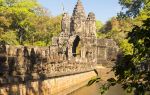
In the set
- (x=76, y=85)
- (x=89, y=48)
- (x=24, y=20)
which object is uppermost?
(x=24, y=20)

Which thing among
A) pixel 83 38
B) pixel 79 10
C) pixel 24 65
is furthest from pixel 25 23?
pixel 24 65

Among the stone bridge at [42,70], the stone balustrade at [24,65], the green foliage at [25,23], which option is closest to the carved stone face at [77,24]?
the stone bridge at [42,70]

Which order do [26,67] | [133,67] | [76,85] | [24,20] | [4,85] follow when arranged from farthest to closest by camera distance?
[24,20] < [76,85] < [26,67] < [4,85] < [133,67]

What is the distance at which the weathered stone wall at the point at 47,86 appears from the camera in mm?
14728

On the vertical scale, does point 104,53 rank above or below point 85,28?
below

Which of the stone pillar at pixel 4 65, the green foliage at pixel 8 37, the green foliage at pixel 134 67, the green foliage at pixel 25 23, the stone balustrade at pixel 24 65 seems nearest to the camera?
the green foliage at pixel 134 67

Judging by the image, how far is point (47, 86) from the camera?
19688 mm

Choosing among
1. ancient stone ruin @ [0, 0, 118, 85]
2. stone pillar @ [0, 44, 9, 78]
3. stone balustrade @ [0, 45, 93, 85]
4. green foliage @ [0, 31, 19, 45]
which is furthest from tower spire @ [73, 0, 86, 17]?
stone pillar @ [0, 44, 9, 78]

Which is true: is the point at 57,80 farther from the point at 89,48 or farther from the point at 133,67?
the point at 89,48

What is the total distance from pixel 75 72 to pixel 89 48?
19814 millimetres

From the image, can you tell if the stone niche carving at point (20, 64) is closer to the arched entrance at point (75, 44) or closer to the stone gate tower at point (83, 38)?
the stone gate tower at point (83, 38)

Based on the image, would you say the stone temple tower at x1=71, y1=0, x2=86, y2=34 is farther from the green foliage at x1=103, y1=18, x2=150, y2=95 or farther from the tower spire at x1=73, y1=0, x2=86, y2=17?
the green foliage at x1=103, y1=18, x2=150, y2=95

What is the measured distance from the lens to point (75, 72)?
30.5 m

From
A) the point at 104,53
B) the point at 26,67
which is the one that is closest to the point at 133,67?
the point at 26,67
